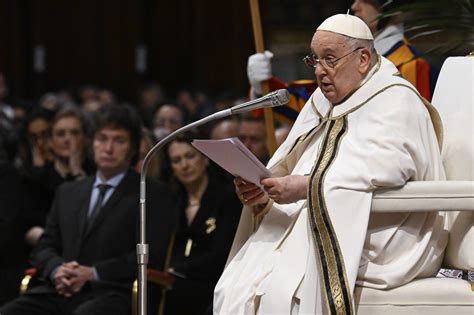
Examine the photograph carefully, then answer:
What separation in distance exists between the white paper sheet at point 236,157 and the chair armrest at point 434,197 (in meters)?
0.52

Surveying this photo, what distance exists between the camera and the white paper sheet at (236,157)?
484 centimetres

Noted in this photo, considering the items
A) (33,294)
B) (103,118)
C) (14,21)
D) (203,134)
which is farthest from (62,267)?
(14,21)

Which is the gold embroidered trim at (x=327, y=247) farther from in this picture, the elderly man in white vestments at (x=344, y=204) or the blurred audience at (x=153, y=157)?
the blurred audience at (x=153, y=157)

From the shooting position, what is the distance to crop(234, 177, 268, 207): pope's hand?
5.11m

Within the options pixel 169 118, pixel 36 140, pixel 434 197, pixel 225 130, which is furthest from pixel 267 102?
pixel 169 118

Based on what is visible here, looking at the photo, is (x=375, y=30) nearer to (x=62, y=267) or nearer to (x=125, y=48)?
(x=62, y=267)

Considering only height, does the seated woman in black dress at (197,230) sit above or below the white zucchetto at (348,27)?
below

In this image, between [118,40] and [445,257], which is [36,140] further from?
[118,40]

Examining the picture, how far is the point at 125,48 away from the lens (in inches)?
684

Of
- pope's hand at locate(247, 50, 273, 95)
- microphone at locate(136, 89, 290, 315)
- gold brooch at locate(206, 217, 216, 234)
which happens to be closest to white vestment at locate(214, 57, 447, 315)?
microphone at locate(136, 89, 290, 315)

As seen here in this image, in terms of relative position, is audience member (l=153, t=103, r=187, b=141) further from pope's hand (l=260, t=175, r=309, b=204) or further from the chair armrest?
the chair armrest

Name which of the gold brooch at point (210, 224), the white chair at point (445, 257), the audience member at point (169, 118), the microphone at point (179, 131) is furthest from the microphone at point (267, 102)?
the audience member at point (169, 118)

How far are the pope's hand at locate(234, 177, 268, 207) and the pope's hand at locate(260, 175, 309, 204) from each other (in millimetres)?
131

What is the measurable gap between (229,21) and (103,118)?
34.1 ft
